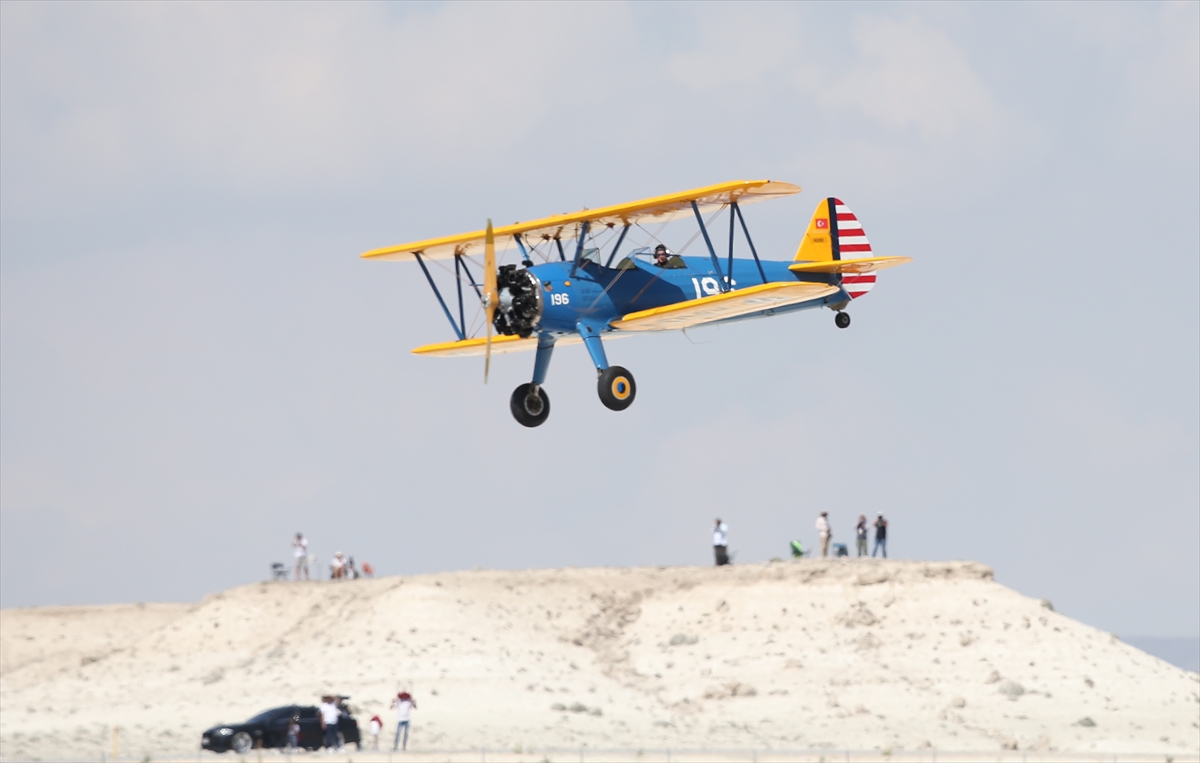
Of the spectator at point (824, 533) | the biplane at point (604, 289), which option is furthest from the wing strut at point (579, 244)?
the spectator at point (824, 533)

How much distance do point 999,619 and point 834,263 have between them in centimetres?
1548

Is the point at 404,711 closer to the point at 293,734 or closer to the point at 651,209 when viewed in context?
the point at 293,734

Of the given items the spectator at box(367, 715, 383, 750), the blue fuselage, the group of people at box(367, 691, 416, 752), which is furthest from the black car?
the blue fuselage

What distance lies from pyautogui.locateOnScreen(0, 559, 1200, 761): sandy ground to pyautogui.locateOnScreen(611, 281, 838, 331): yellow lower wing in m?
11.0

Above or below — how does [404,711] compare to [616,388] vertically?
below

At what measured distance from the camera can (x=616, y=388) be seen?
39000 millimetres

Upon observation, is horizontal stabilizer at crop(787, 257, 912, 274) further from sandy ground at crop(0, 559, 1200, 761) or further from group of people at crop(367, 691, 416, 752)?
group of people at crop(367, 691, 416, 752)

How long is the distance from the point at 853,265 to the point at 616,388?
9.31m

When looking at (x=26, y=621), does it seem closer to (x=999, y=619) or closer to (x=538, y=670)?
(x=538, y=670)

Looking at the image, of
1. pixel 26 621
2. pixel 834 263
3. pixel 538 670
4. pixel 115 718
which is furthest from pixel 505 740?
pixel 26 621

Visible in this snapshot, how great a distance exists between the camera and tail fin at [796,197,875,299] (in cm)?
5009

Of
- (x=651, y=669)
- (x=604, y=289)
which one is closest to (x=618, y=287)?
(x=604, y=289)

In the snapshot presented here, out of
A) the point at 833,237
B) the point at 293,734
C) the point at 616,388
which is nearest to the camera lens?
the point at 616,388

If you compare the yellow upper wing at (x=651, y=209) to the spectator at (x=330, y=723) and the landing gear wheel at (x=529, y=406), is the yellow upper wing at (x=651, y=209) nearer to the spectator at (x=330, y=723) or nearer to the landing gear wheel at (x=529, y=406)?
the landing gear wheel at (x=529, y=406)
